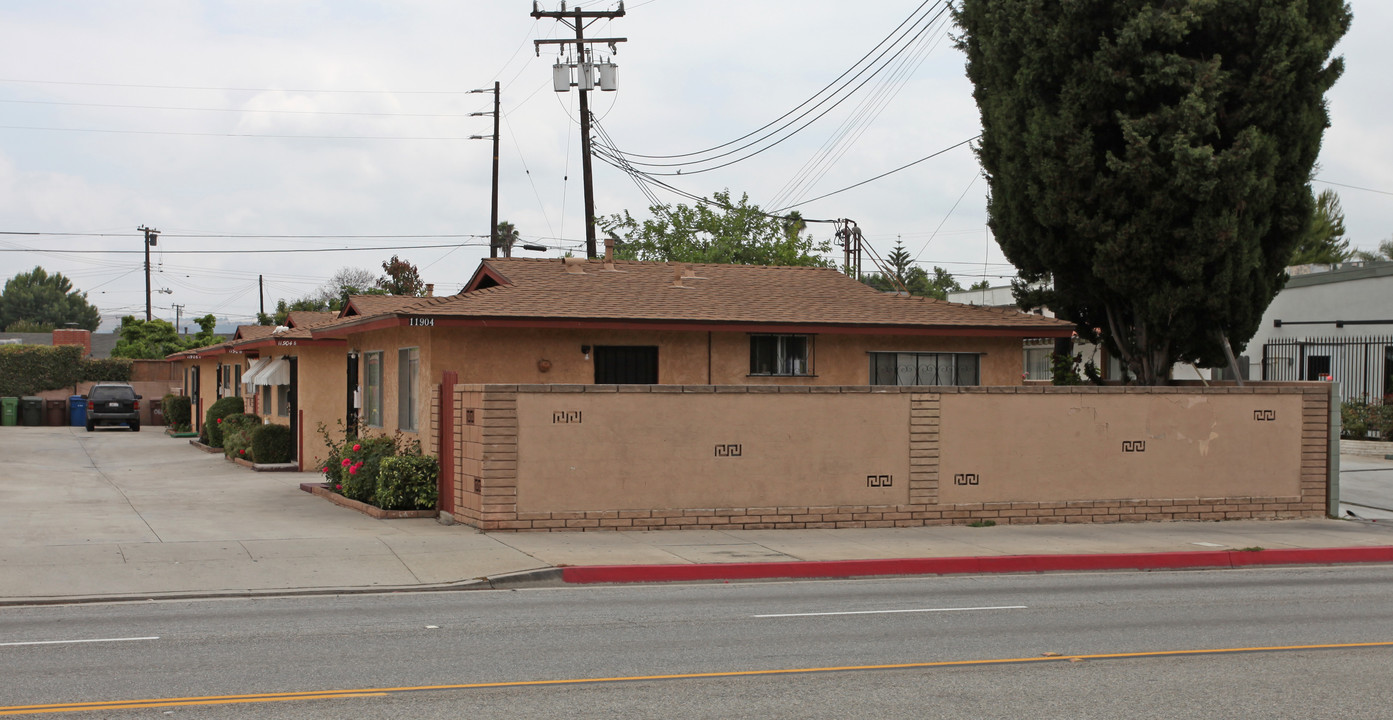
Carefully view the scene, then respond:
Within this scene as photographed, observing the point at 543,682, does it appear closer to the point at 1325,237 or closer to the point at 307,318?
the point at 307,318

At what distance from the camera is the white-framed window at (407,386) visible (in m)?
20.0

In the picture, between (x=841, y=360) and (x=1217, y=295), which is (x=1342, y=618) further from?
(x=841, y=360)

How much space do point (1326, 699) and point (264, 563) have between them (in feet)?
33.7

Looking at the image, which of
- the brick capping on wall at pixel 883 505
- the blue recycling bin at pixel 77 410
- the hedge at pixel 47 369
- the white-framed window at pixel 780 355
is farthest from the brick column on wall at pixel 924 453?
the hedge at pixel 47 369

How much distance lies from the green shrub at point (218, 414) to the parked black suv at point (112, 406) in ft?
40.3

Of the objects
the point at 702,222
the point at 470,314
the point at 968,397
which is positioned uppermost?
the point at 702,222

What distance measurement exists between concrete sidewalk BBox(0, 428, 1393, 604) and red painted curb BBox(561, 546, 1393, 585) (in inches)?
0.7

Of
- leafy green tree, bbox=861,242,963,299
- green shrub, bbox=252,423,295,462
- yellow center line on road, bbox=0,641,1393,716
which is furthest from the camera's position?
leafy green tree, bbox=861,242,963,299

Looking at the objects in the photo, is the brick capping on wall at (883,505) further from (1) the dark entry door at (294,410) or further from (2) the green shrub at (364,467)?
(1) the dark entry door at (294,410)

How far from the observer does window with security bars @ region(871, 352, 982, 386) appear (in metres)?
22.1

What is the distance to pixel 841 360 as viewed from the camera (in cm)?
2181

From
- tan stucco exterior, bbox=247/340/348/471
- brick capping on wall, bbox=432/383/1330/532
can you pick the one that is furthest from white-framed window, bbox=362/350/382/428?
brick capping on wall, bbox=432/383/1330/532

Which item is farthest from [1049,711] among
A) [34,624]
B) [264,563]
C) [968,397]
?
[968,397]

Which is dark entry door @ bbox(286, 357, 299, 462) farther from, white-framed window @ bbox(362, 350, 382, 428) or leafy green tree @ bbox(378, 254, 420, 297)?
Result: leafy green tree @ bbox(378, 254, 420, 297)
